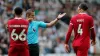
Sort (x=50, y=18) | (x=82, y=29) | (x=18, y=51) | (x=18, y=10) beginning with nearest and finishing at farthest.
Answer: (x=18, y=10)
(x=18, y=51)
(x=82, y=29)
(x=50, y=18)

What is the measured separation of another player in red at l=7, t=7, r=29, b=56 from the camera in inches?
508

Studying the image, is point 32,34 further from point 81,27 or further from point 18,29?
point 81,27

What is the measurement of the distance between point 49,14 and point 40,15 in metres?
0.53

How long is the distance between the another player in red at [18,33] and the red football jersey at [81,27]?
127cm

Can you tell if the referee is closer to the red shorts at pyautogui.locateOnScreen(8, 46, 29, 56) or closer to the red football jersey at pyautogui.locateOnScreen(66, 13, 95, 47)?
the red football jersey at pyautogui.locateOnScreen(66, 13, 95, 47)

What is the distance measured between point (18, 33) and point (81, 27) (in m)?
1.73

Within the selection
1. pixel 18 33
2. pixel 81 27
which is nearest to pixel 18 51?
pixel 18 33

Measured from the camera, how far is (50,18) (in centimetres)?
2497

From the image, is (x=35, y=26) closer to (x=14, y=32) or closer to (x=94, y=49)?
(x=14, y=32)

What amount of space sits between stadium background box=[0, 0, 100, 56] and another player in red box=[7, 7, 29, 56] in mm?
8760

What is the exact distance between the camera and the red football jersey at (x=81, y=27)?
1346 cm

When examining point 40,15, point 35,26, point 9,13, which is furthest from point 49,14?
point 35,26

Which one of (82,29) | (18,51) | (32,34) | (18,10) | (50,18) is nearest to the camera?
(18,10)

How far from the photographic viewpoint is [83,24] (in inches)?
530
